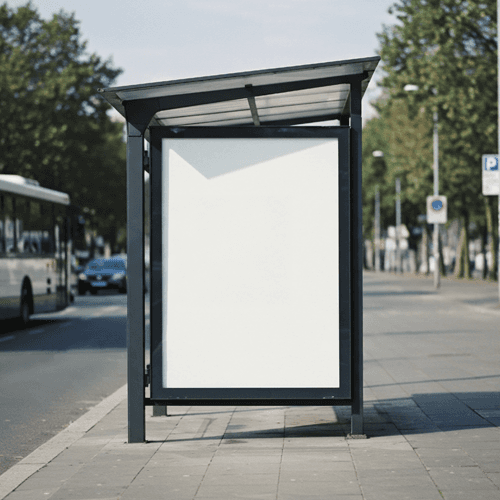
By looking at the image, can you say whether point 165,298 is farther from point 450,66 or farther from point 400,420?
point 450,66

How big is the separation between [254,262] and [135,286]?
886mm

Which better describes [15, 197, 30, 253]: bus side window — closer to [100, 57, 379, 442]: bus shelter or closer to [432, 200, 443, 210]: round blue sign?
[100, 57, 379, 442]: bus shelter

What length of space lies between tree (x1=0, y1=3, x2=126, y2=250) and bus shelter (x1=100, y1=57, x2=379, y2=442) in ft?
96.4

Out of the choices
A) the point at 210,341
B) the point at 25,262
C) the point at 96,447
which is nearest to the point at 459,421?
the point at 210,341

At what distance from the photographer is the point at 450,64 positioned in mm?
29219

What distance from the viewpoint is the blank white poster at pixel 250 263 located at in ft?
24.4

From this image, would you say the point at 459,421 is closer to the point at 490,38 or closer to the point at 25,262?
the point at 25,262

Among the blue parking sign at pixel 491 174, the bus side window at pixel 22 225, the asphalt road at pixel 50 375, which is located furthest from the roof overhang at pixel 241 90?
the blue parking sign at pixel 491 174

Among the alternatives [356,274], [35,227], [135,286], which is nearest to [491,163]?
[35,227]

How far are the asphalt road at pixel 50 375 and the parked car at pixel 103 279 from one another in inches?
642

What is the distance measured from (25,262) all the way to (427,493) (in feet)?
51.8

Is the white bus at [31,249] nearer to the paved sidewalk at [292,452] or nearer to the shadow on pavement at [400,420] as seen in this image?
the paved sidewalk at [292,452]

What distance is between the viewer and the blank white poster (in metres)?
7.44

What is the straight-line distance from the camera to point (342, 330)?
24.4 feet
